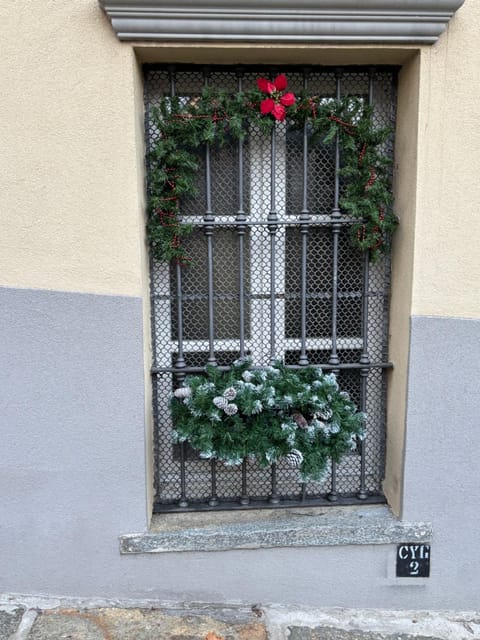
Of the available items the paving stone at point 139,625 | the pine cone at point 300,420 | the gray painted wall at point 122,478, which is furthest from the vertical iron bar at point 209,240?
the paving stone at point 139,625

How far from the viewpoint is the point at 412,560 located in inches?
95.7

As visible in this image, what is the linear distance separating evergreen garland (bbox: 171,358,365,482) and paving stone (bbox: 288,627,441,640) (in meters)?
0.74

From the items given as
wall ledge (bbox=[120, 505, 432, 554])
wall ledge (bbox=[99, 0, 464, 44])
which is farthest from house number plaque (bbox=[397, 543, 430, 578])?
wall ledge (bbox=[99, 0, 464, 44])

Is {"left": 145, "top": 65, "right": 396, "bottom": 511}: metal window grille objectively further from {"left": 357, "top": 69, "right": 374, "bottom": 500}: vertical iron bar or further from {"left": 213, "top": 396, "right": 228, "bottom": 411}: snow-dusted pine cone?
{"left": 213, "top": 396, "right": 228, "bottom": 411}: snow-dusted pine cone

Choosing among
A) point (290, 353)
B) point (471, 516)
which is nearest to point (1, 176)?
point (290, 353)

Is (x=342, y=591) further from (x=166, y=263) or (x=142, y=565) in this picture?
(x=166, y=263)

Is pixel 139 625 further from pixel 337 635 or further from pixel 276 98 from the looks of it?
pixel 276 98

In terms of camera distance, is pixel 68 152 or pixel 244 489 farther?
pixel 244 489

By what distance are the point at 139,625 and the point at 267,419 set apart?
114cm

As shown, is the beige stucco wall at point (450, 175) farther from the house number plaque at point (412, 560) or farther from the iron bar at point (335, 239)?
the house number plaque at point (412, 560)

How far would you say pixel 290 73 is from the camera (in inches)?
94.1

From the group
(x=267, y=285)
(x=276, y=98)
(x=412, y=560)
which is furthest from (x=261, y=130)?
(x=412, y=560)

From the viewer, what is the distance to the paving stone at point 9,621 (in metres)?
2.20

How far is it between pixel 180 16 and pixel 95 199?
0.85 meters
